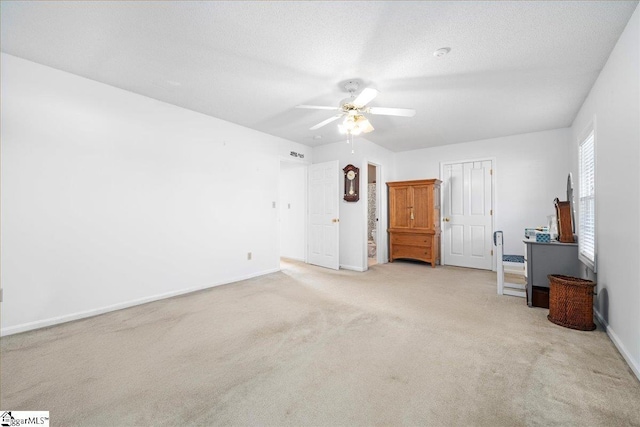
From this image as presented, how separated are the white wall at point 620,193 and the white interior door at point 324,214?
3.44 metres

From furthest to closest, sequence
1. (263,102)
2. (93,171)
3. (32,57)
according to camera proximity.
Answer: (263,102) < (93,171) < (32,57)

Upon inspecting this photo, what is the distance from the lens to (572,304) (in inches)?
99.8

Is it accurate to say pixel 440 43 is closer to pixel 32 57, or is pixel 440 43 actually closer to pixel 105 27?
pixel 105 27

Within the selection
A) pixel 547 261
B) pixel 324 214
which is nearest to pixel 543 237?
pixel 547 261

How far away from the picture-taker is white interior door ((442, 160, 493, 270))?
17.0 feet

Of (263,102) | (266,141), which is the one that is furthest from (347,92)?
(266,141)

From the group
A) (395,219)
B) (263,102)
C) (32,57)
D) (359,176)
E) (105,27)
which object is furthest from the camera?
(395,219)

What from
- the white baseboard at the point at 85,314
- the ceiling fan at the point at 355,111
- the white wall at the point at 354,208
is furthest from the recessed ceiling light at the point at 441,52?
the white baseboard at the point at 85,314

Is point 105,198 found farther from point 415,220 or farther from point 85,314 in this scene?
point 415,220

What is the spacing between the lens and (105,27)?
2064 mm

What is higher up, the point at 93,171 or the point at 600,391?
the point at 93,171

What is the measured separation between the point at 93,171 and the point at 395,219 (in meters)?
4.93

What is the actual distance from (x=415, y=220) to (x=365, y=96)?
3.53m

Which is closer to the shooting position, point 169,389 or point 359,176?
point 169,389
